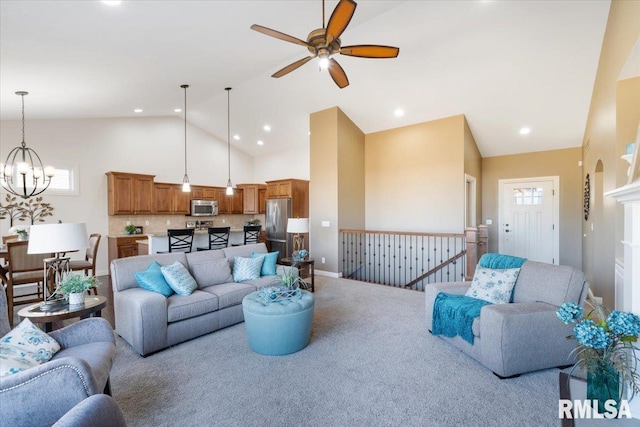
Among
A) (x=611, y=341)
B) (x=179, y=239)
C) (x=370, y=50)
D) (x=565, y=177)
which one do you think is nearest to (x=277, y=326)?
(x=611, y=341)

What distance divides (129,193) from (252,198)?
10.3 ft

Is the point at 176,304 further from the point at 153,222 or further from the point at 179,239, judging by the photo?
the point at 153,222

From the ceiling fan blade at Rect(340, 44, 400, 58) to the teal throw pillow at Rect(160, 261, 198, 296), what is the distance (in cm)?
282

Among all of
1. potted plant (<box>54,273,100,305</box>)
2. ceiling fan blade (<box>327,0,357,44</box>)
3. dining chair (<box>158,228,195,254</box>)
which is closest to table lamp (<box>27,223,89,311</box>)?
potted plant (<box>54,273,100,305</box>)

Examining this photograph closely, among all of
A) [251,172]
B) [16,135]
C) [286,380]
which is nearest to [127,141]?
[16,135]

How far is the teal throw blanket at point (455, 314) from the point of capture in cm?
269

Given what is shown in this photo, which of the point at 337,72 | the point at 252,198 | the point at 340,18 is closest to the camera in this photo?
the point at 340,18

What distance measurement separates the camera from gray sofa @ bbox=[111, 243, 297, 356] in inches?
110

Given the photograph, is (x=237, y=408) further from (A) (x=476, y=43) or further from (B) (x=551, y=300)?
(A) (x=476, y=43)

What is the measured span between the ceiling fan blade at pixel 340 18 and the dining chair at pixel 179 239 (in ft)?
14.2

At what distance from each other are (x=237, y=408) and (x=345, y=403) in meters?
0.75

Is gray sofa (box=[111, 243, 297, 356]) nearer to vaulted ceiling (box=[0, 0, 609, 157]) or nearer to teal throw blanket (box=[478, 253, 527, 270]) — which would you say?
vaulted ceiling (box=[0, 0, 609, 157])

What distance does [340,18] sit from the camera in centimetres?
228

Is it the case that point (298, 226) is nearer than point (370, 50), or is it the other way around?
point (370, 50)
